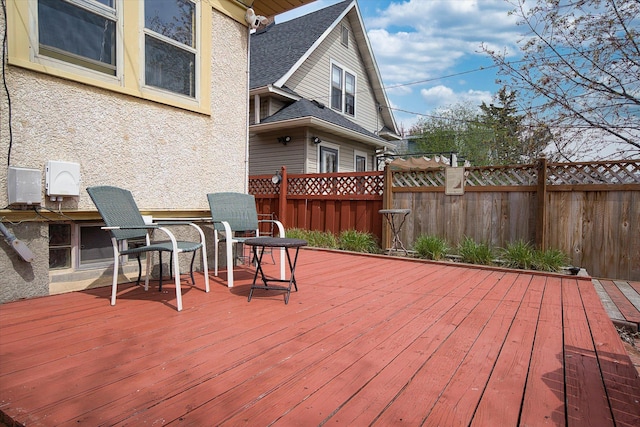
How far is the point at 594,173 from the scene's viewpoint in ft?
16.9

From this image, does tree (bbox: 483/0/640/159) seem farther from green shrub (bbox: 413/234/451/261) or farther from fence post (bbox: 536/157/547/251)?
green shrub (bbox: 413/234/451/261)

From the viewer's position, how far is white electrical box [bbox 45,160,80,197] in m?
2.88

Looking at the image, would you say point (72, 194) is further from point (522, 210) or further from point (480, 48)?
point (480, 48)

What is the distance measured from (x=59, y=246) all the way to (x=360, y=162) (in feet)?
32.4

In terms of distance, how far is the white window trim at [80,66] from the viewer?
111 inches

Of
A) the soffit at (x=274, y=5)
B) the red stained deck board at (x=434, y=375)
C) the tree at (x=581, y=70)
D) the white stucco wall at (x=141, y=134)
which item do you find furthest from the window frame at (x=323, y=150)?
the red stained deck board at (x=434, y=375)

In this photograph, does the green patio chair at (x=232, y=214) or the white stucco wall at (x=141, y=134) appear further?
the green patio chair at (x=232, y=214)

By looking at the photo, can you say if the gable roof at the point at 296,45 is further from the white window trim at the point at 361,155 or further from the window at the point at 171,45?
the window at the point at 171,45

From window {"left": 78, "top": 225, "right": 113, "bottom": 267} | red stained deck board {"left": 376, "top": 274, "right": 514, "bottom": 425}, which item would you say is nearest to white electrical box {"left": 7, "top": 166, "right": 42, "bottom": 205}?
window {"left": 78, "top": 225, "right": 113, "bottom": 267}

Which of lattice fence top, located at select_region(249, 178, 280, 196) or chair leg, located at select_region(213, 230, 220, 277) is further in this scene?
lattice fence top, located at select_region(249, 178, 280, 196)

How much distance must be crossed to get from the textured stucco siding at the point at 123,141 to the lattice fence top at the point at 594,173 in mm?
4458

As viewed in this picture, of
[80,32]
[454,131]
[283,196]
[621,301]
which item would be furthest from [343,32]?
[454,131]

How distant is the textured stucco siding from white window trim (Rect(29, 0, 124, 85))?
114 mm

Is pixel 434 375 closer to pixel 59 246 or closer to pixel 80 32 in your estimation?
pixel 59 246
